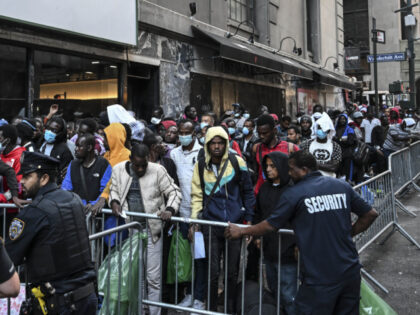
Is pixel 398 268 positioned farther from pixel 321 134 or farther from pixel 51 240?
pixel 51 240

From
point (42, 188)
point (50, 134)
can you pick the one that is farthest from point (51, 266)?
point (50, 134)

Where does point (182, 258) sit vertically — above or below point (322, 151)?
below

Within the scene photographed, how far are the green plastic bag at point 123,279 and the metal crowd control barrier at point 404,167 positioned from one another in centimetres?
573

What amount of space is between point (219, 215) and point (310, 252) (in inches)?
59.2

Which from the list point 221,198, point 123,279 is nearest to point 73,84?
point 221,198

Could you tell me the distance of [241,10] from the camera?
17250 millimetres

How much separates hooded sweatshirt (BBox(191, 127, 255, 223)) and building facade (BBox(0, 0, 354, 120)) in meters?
5.42

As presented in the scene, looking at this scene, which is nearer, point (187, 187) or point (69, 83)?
point (187, 187)

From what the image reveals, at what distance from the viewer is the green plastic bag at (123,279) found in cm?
385

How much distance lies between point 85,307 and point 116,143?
2793mm

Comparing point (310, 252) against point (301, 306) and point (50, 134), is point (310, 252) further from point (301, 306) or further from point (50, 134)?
point (50, 134)

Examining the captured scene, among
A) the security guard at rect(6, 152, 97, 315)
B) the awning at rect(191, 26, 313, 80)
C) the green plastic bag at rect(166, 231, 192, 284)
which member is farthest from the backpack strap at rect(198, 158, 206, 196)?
the awning at rect(191, 26, 313, 80)

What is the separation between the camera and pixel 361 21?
148ft

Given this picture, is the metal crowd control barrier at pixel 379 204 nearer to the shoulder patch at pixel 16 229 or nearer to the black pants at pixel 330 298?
the black pants at pixel 330 298
